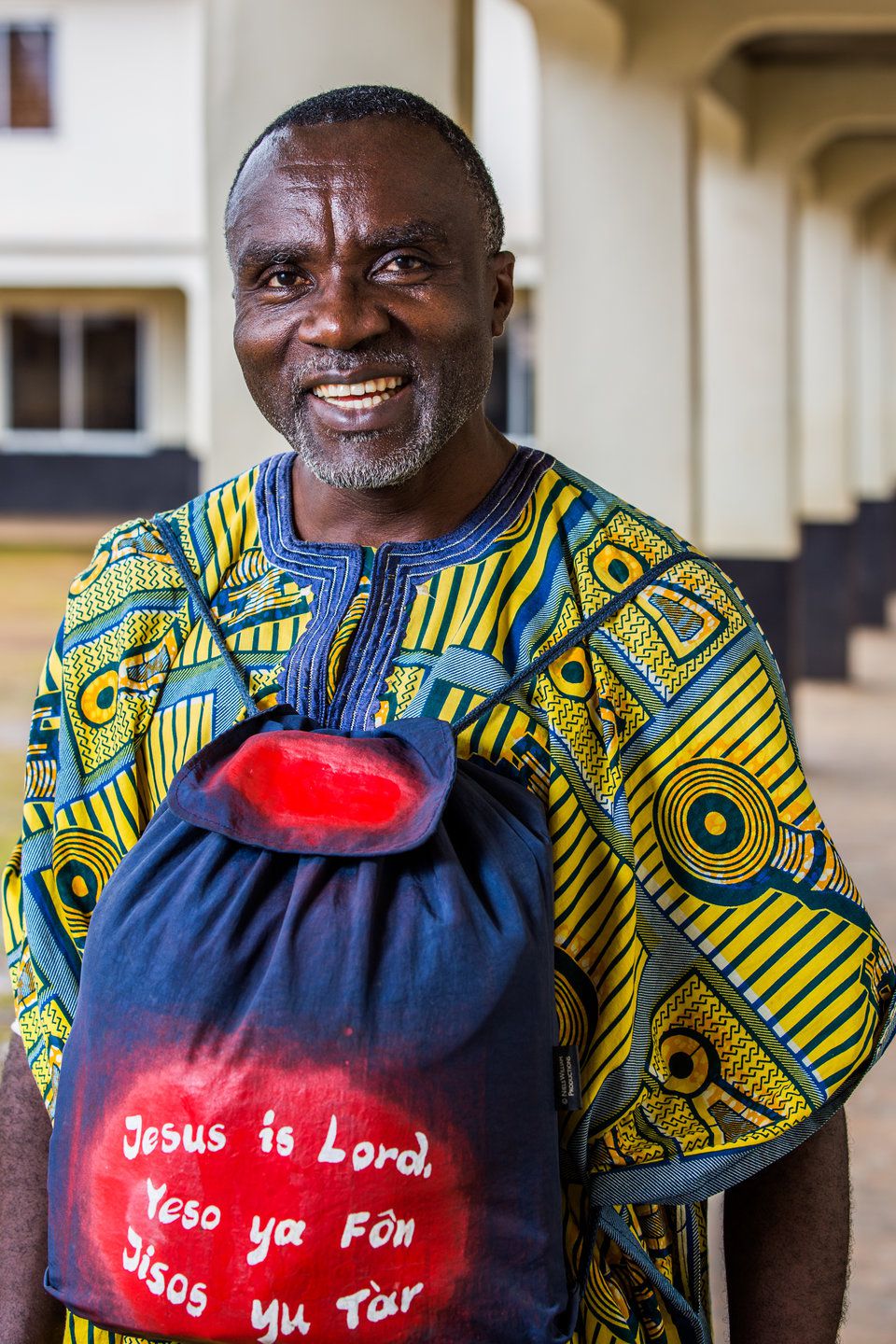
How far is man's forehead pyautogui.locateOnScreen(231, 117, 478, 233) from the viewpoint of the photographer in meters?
1.50

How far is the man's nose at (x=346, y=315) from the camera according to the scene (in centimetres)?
149

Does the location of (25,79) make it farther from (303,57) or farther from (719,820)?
(719,820)

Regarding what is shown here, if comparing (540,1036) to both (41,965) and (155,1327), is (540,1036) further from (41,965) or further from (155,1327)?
(41,965)

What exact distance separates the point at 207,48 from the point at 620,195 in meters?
3.34

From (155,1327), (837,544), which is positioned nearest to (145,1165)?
(155,1327)

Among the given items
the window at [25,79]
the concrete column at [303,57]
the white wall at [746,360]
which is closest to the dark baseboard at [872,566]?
the white wall at [746,360]

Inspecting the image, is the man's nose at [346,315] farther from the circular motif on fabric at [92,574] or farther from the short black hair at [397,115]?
the circular motif on fabric at [92,574]

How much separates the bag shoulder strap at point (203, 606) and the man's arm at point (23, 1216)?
40cm

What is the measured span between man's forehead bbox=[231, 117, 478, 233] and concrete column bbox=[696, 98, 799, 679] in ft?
28.0

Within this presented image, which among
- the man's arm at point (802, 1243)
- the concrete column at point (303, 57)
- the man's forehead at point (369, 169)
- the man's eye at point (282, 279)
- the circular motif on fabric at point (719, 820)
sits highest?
the concrete column at point (303, 57)

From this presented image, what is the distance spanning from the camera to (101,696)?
1.60 m

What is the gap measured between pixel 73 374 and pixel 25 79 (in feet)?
12.1

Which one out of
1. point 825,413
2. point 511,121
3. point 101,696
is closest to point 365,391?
point 101,696

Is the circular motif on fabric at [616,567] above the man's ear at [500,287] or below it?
below
